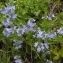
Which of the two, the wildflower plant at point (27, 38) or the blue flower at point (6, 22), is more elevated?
the blue flower at point (6, 22)

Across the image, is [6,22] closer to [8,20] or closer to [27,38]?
[8,20]

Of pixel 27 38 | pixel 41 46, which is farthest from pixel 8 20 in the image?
pixel 41 46

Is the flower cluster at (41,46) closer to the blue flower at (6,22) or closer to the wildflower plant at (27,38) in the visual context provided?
the wildflower plant at (27,38)

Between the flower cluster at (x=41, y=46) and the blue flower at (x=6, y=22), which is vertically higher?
the blue flower at (x=6, y=22)

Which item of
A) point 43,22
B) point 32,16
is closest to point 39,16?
point 32,16

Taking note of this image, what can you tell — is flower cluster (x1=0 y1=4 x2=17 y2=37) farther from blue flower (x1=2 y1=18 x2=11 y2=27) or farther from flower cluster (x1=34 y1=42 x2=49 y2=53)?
flower cluster (x1=34 y1=42 x2=49 y2=53)

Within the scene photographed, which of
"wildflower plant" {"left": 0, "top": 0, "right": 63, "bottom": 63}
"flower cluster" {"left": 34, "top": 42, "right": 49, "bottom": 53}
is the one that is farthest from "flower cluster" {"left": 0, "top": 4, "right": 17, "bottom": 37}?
"flower cluster" {"left": 34, "top": 42, "right": 49, "bottom": 53}

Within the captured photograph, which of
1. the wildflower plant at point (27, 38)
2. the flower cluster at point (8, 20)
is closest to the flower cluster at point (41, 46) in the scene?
the wildflower plant at point (27, 38)

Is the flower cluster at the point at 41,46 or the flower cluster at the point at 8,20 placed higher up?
the flower cluster at the point at 8,20
